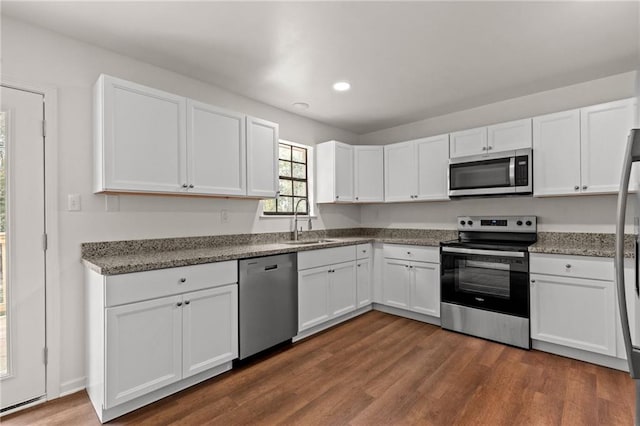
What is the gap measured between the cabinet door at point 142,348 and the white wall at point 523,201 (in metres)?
3.11

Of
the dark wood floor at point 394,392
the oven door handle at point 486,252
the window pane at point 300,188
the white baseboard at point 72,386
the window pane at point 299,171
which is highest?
the window pane at point 299,171

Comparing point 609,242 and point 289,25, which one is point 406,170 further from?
point 289,25

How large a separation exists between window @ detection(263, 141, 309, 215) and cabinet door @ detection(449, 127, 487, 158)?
1.74 m

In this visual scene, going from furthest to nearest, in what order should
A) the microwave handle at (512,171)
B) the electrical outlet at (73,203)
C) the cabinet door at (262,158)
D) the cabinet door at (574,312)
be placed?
the microwave handle at (512,171) → the cabinet door at (262,158) → the cabinet door at (574,312) → the electrical outlet at (73,203)

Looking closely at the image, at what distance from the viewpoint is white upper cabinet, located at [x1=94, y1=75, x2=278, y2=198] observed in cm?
218

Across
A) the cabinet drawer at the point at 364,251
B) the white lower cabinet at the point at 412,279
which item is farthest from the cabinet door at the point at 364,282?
the white lower cabinet at the point at 412,279

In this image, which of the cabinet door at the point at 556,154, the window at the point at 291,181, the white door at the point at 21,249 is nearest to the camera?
the white door at the point at 21,249

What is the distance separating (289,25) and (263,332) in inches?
90.8

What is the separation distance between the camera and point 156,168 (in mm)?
2373

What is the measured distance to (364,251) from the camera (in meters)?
3.84

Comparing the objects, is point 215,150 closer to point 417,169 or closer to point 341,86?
point 341,86

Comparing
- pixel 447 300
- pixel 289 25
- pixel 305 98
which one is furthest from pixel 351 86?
pixel 447 300

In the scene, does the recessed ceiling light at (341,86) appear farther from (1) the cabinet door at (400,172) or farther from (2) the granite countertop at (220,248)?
(2) the granite countertop at (220,248)

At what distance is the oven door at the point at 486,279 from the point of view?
9.46 feet
